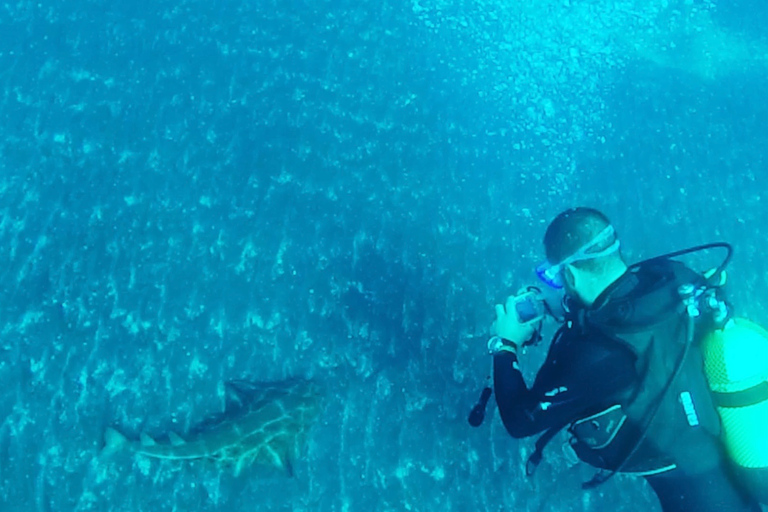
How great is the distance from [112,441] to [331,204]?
3359mm

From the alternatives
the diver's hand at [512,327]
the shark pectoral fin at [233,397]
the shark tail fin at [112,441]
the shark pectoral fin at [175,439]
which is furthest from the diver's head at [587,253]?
the shark tail fin at [112,441]

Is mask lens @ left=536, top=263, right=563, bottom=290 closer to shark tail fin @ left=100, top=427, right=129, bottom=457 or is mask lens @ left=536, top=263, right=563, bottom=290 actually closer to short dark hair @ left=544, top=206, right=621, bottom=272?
short dark hair @ left=544, top=206, right=621, bottom=272

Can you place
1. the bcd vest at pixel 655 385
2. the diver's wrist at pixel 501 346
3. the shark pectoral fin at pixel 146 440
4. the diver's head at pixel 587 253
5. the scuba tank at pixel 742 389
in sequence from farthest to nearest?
the shark pectoral fin at pixel 146 440 → the diver's wrist at pixel 501 346 → the diver's head at pixel 587 253 → the scuba tank at pixel 742 389 → the bcd vest at pixel 655 385

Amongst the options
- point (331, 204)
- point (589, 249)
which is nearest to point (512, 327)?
point (589, 249)

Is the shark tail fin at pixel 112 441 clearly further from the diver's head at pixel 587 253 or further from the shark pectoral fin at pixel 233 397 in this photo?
the diver's head at pixel 587 253

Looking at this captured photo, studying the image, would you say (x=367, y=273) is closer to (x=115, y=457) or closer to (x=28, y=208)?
(x=115, y=457)

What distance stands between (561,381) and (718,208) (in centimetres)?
519

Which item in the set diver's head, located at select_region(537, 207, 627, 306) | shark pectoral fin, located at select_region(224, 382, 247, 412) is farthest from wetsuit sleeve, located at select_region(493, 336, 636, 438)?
shark pectoral fin, located at select_region(224, 382, 247, 412)

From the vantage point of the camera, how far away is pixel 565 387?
13.3ft

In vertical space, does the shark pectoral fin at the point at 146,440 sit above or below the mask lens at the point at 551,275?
below

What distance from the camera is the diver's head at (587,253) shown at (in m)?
4.21

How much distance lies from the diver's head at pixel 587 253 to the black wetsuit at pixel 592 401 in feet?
1.27

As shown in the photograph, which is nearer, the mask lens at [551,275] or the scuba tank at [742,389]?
the scuba tank at [742,389]

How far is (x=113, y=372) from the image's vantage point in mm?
6102
